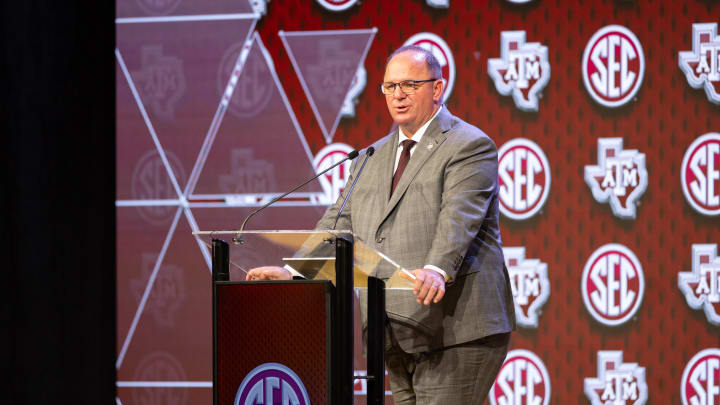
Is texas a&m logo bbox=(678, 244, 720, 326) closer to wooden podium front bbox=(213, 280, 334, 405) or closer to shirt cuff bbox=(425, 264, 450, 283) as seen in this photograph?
shirt cuff bbox=(425, 264, 450, 283)

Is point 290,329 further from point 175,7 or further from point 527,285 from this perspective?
point 175,7

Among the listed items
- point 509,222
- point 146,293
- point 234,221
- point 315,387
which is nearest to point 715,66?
point 509,222

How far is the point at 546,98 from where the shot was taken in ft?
13.0

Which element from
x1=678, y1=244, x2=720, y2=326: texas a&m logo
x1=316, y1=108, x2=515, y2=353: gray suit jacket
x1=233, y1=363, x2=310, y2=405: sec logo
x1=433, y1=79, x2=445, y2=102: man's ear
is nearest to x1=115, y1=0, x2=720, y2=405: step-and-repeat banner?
x1=678, y1=244, x2=720, y2=326: texas a&m logo

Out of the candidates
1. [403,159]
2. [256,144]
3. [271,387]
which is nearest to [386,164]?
[403,159]

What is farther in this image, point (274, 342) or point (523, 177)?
point (523, 177)

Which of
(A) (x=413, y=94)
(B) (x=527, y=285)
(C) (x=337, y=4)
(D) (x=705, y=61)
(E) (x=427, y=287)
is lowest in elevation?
(B) (x=527, y=285)

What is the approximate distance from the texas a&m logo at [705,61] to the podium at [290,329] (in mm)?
2437

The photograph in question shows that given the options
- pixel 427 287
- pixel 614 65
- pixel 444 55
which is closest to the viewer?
pixel 427 287

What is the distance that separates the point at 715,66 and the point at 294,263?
2.62 metres

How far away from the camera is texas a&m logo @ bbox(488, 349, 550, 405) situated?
3.94 m

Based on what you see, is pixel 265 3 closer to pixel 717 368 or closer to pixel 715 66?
pixel 715 66

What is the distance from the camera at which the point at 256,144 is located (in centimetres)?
421
